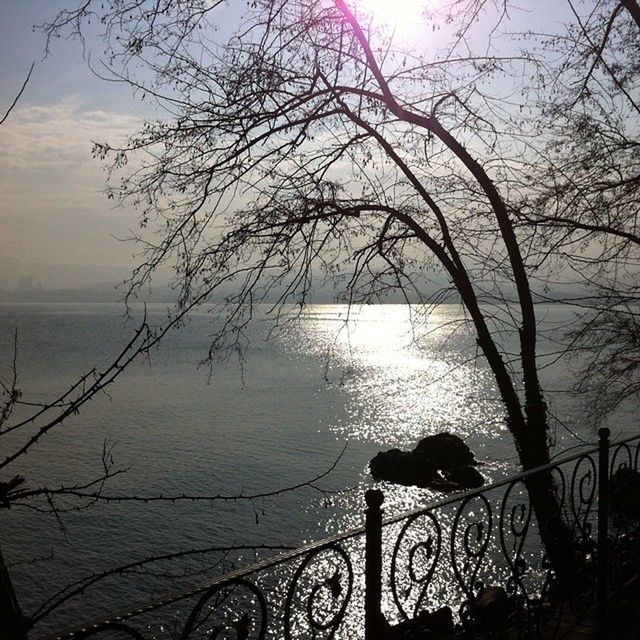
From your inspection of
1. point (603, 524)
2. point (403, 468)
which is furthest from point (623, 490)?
point (403, 468)

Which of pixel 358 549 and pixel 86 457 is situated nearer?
pixel 358 549

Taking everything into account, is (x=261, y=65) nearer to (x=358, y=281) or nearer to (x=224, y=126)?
(x=224, y=126)

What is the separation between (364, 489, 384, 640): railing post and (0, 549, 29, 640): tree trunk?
56.9 inches

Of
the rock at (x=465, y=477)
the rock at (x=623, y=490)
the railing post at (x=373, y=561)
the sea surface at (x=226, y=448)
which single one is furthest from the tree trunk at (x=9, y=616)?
the rock at (x=465, y=477)

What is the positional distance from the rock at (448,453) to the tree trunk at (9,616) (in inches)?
1320

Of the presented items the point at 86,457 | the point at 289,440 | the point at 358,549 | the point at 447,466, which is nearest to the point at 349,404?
the point at 289,440

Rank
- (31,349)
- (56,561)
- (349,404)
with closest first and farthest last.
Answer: (56,561), (349,404), (31,349)

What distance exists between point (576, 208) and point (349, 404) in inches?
1786

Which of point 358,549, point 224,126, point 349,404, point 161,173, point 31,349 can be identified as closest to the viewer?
A: point 161,173

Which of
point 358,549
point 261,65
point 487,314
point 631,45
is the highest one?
point 631,45

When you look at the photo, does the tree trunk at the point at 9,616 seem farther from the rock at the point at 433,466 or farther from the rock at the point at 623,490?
the rock at the point at 433,466

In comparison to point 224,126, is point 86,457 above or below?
below

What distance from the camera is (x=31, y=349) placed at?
93.1 m

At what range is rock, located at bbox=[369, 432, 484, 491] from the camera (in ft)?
108
